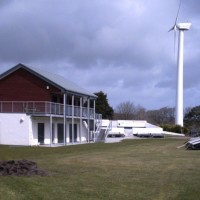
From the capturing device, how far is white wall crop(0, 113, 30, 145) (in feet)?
154

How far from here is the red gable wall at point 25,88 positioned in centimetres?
5122

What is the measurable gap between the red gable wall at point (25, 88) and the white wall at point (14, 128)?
419 cm

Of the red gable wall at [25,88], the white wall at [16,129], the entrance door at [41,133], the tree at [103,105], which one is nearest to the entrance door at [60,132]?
the entrance door at [41,133]

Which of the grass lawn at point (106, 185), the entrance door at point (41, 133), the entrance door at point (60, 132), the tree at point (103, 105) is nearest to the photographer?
the grass lawn at point (106, 185)

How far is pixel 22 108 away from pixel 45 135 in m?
3.99

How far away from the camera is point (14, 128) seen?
47250 mm

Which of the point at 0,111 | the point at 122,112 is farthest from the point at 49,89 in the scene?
the point at 122,112

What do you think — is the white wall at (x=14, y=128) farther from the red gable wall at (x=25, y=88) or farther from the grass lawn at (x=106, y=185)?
the grass lawn at (x=106, y=185)

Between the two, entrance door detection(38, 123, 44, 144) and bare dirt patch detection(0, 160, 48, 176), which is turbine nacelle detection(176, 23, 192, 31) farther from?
bare dirt patch detection(0, 160, 48, 176)

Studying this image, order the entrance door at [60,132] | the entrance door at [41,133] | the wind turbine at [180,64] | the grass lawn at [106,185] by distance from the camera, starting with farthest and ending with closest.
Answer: the wind turbine at [180,64]
the entrance door at [60,132]
the entrance door at [41,133]
the grass lawn at [106,185]

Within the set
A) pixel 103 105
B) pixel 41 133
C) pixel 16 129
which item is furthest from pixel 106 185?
pixel 103 105

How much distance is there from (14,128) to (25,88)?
218 inches

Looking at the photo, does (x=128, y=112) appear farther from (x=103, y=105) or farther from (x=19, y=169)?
(x=19, y=169)

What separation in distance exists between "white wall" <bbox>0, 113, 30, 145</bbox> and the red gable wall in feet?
13.8
